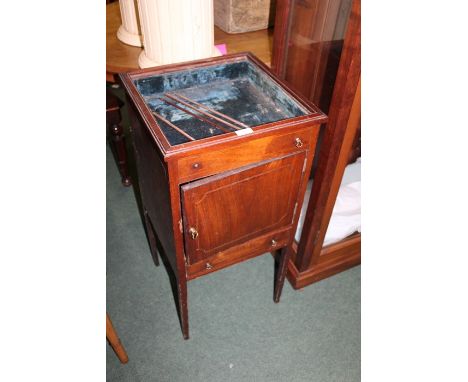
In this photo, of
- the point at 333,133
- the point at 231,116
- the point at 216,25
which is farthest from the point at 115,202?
the point at 333,133

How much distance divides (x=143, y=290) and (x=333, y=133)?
1164mm

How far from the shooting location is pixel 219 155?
40.9 inches

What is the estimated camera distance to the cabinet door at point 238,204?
3.62ft

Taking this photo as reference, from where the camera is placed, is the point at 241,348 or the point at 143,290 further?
the point at 143,290

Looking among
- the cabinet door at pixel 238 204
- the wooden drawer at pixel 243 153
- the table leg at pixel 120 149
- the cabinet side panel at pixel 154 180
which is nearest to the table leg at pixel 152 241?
the cabinet side panel at pixel 154 180

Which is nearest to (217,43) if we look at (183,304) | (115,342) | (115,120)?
(115,120)

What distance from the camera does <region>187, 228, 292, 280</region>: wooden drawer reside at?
51.9 inches

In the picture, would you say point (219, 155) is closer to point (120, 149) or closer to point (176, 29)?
point (176, 29)

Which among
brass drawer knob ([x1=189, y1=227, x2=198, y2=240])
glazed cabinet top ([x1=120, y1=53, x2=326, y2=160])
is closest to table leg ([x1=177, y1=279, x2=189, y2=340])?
brass drawer knob ([x1=189, y1=227, x2=198, y2=240])

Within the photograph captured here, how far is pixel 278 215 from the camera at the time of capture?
1.33 meters

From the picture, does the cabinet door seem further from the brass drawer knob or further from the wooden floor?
the wooden floor

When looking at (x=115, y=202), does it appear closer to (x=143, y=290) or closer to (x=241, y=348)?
(x=143, y=290)

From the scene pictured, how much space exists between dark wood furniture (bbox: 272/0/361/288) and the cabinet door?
0.56 ft

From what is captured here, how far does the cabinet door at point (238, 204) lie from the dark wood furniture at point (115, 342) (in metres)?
0.39
